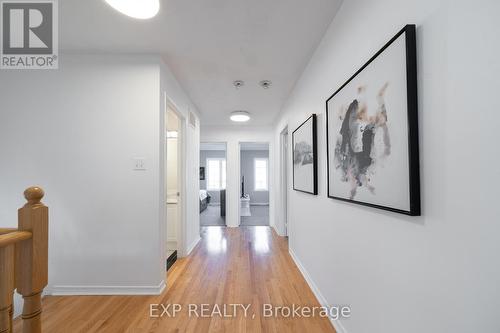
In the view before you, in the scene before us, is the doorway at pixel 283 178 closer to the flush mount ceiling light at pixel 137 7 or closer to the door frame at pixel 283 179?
the door frame at pixel 283 179

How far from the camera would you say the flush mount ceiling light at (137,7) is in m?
1.61

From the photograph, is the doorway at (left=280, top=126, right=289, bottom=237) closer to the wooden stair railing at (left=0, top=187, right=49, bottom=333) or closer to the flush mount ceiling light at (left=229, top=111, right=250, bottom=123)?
the flush mount ceiling light at (left=229, top=111, right=250, bottom=123)

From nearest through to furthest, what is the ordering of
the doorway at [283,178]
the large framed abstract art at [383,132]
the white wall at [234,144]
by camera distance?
the large framed abstract art at [383,132], the doorway at [283,178], the white wall at [234,144]

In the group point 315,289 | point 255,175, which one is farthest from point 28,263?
point 255,175

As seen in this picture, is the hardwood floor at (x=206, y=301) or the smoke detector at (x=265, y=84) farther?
the smoke detector at (x=265, y=84)

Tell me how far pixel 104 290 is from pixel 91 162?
134 cm

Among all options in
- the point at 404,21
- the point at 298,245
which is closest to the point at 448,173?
the point at 404,21

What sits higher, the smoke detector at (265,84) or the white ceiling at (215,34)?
the white ceiling at (215,34)

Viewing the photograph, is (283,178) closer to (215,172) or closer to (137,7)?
(137,7)

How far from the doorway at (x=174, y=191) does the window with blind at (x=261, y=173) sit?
6.00 m

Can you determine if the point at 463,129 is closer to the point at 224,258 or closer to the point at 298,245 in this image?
the point at 298,245

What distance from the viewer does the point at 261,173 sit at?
33.5ft

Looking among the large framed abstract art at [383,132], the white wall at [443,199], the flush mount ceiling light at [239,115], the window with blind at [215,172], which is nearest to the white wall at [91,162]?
the large framed abstract art at [383,132]

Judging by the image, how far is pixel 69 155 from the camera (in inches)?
96.7
